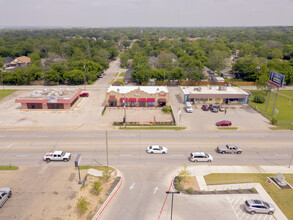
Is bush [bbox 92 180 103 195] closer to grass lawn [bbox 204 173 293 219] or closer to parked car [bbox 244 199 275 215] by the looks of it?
grass lawn [bbox 204 173 293 219]

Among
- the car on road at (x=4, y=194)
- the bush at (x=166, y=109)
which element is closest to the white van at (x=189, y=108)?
the bush at (x=166, y=109)

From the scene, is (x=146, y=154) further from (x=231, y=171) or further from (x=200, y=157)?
(x=231, y=171)

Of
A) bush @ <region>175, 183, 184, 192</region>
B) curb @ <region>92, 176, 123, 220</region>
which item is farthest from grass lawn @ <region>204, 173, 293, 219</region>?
curb @ <region>92, 176, 123, 220</region>

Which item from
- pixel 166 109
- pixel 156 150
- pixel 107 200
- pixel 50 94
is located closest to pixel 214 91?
pixel 166 109

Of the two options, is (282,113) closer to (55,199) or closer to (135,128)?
(135,128)

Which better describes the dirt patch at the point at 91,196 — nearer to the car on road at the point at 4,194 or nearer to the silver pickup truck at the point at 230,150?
the car on road at the point at 4,194

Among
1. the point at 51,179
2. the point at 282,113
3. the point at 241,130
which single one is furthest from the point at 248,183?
the point at 282,113
